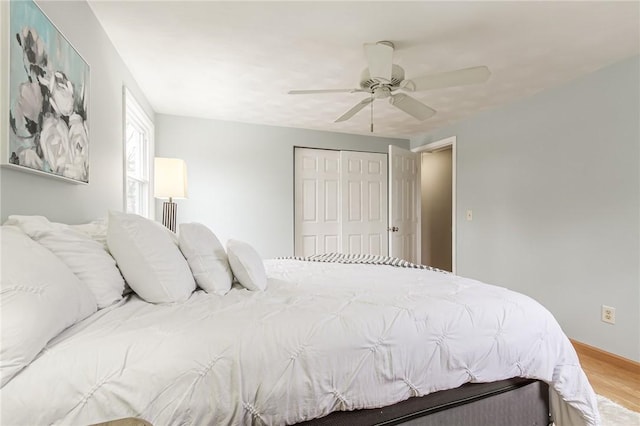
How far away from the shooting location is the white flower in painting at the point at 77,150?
159 cm

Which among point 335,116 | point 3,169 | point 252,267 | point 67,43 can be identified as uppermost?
point 335,116

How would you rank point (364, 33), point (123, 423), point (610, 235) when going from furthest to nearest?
point (610, 235) → point (364, 33) → point (123, 423)

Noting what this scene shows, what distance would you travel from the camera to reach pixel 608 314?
103 inches

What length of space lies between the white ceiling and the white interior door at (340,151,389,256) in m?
1.57

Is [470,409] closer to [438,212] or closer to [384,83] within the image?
[384,83]

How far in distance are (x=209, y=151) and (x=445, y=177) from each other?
12.7 feet

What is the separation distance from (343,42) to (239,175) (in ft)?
7.80

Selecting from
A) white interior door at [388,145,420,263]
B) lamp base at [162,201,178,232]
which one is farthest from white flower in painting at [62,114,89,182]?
white interior door at [388,145,420,263]

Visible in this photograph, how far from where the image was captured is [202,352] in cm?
101

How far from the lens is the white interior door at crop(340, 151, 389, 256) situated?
473cm

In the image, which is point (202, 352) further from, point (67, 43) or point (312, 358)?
point (67, 43)

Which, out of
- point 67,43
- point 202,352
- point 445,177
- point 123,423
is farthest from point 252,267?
point 445,177

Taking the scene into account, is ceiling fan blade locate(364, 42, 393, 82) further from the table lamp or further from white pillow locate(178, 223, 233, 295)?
the table lamp

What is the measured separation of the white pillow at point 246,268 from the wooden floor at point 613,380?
230 centimetres
